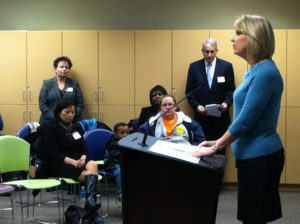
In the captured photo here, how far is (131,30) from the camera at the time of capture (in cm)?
641

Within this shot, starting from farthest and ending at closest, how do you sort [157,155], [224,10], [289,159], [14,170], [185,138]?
[224,10]
[289,159]
[185,138]
[14,170]
[157,155]

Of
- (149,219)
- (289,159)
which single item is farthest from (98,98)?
(149,219)

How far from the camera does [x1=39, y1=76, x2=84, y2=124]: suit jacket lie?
6.21m

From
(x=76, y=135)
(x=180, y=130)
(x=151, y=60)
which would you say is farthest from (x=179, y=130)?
(x=151, y=60)

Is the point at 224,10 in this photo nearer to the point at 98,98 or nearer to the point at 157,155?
the point at 98,98

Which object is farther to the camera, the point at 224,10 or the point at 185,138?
the point at 224,10

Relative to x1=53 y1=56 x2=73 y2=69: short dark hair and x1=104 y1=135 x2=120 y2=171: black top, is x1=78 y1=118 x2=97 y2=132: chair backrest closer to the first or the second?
x1=104 y1=135 x2=120 y2=171: black top

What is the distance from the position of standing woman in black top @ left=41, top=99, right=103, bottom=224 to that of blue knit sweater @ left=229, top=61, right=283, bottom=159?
2.43m

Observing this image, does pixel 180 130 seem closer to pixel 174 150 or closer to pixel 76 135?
pixel 76 135

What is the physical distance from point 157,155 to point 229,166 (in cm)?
449

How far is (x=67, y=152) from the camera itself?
4.77m

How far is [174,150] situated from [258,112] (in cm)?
39

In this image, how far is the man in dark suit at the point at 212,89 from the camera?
604 centimetres

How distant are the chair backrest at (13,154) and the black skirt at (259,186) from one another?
9.35 feet
